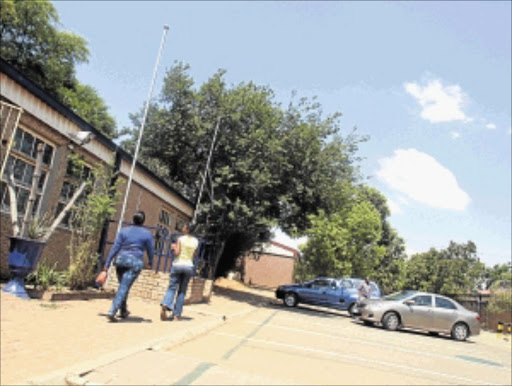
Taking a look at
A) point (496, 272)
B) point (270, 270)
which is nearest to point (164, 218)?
point (270, 270)

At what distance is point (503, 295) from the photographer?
29547mm

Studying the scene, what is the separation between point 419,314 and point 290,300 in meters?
6.49

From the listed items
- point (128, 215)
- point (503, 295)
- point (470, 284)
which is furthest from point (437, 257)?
point (128, 215)

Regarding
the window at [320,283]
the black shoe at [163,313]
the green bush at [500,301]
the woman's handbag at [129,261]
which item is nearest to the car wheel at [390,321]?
the window at [320,283]

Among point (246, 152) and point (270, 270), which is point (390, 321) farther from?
point (270, 270)

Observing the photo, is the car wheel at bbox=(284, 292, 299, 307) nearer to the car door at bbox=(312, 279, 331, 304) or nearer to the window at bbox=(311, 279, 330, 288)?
the car door at bbox=(312, 279, 331, 304)

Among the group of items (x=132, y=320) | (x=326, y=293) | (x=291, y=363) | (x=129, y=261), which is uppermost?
(x=326, y=293)

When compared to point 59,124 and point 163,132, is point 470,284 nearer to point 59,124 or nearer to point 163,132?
point 163,132

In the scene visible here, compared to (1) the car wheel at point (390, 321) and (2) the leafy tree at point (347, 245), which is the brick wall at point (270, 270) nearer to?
(2) the leafy tree at point (347, 245)

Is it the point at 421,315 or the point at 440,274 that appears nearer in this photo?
the point at 421,315

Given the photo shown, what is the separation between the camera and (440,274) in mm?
42438

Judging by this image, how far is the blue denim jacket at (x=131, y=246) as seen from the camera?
7.42 m

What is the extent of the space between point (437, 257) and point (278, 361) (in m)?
43.5

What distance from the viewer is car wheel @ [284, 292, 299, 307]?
21.2 metres
